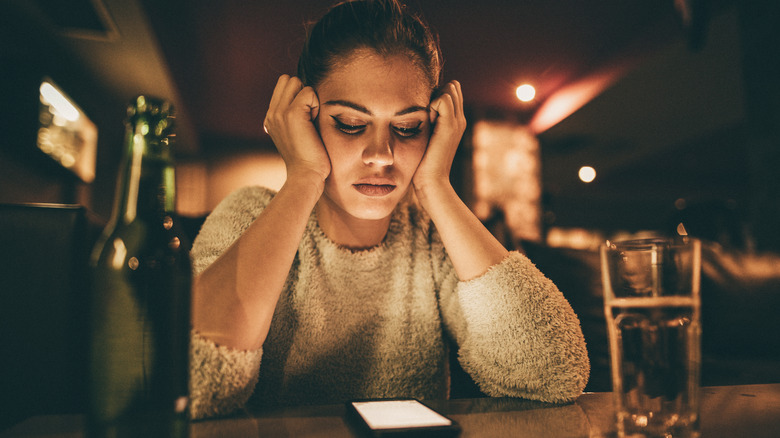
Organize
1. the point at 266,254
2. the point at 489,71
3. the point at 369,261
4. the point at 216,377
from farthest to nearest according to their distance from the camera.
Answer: the point at 489,71 → the point at 369,261 → the point at 266,254 → the point at 216,377

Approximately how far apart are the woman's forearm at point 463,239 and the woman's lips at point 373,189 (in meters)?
0.10

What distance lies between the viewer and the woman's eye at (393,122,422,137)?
3.12ft

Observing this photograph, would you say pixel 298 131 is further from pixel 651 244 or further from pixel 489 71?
pixel 489 71

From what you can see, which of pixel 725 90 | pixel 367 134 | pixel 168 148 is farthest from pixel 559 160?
pixel 168 148

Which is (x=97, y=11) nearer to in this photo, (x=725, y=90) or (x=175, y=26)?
(x=175, y=26)

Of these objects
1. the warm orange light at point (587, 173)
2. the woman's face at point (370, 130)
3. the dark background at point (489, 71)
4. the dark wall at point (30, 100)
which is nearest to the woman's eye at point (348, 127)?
the woman's face at point (370, 130)

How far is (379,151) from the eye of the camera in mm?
892

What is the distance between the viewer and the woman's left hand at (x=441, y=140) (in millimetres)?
979

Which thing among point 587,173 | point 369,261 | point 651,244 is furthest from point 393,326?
point 587,173

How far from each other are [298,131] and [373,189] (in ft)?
0.61

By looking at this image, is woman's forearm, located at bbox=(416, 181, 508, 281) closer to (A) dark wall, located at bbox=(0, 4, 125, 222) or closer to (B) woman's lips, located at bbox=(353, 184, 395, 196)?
(B) woman's lips, located at bbox=(353, 184, 395, 196)

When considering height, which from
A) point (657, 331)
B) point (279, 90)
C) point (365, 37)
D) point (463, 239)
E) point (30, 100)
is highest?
point (30, 100)

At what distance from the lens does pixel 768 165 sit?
2250mm

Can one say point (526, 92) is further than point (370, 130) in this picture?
→ Yes
